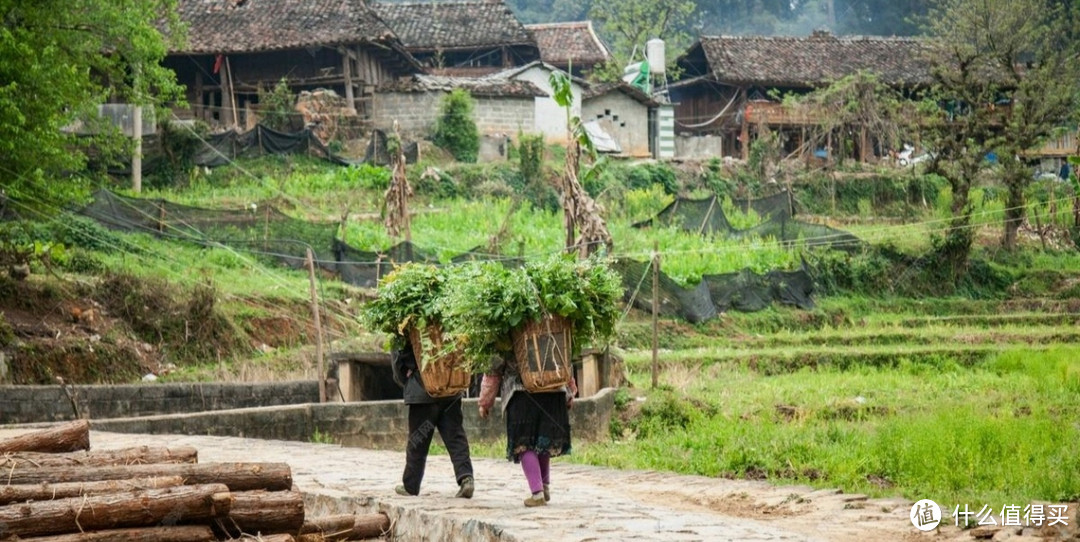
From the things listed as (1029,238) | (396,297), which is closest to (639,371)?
(396,297)

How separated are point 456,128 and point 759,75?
12.6 meters

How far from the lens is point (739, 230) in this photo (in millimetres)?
33844

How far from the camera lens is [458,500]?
11.3 meters

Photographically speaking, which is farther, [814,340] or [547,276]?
[814,340]

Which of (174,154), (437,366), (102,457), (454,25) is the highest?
(454,25)

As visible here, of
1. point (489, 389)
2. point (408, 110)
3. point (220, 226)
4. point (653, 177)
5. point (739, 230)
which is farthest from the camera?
point (408, 110)

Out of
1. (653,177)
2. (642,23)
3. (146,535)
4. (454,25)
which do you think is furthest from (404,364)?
(642,23)

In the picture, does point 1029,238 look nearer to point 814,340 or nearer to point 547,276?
point 814,340

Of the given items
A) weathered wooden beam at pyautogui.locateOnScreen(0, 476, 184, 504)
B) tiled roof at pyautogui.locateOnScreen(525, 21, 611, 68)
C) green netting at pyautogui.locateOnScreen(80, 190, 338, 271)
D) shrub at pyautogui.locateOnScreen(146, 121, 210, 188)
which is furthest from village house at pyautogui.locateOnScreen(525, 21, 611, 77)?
weathered wooden beam at pyautogui.locateOnScreen(0, 476, 184, 504)

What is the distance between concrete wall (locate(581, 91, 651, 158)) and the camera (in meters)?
47.0

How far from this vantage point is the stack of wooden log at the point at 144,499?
924 cm

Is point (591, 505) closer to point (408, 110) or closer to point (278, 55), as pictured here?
point (408, 110)

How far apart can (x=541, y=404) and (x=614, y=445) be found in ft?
20.3

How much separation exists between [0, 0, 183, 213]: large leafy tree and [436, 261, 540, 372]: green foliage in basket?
13.0 m
